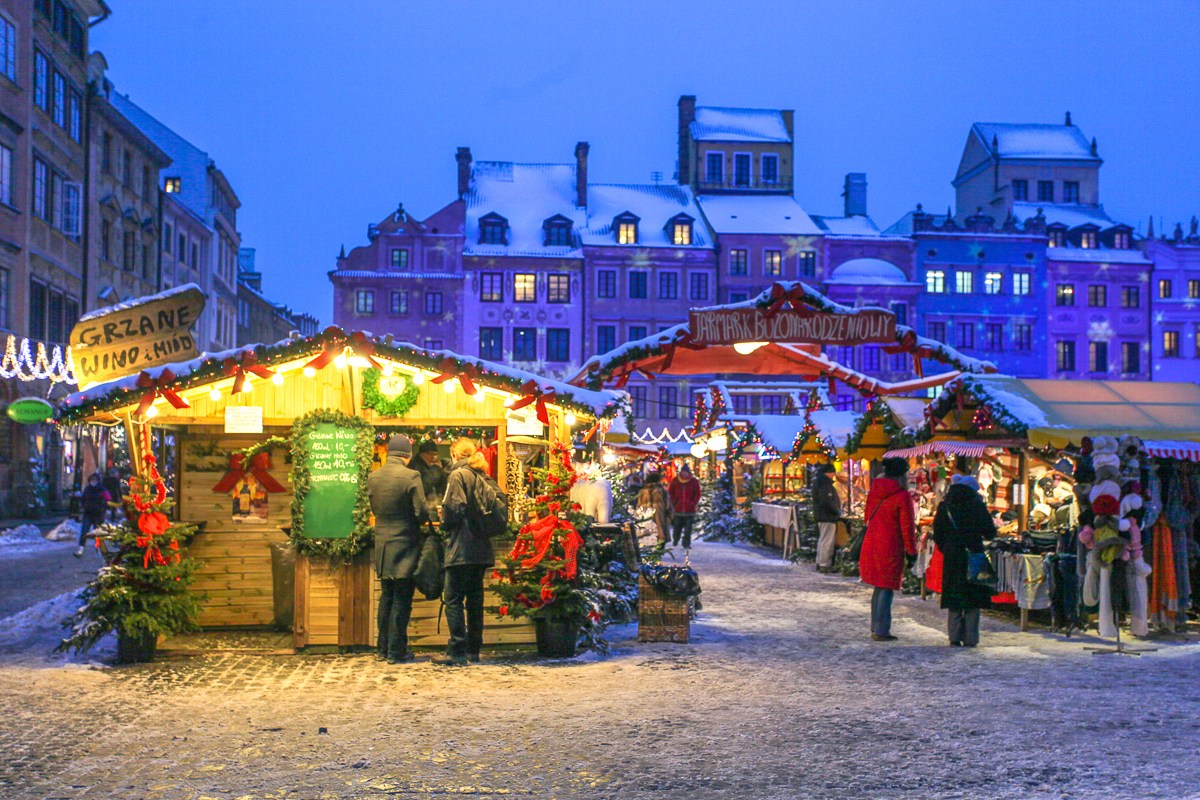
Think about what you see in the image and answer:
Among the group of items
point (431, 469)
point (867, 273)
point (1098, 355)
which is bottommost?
point (431, 469)

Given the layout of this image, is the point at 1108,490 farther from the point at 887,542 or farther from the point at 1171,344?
the point at 1171,344

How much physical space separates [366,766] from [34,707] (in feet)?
10.2

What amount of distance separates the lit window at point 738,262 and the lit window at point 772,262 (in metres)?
0.80

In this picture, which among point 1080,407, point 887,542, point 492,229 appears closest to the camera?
point 887,542

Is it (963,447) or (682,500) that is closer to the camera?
(963,447)

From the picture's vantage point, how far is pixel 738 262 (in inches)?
2329

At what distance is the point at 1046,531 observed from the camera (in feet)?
45.3

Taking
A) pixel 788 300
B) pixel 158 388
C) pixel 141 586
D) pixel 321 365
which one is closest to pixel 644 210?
pixel 788 300

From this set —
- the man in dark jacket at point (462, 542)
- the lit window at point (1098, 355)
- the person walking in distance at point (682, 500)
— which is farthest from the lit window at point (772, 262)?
the man in dark jacket at point (462, 542)

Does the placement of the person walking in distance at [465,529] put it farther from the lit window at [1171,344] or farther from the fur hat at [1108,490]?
the lit window at [1171,344]

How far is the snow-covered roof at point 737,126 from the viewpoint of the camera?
63406 mm

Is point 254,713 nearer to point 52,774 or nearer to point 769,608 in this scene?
point 52,774

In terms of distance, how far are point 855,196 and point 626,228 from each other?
12771 millimetres

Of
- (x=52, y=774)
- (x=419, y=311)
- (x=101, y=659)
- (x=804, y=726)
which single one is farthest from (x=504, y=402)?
(x=419, y=311)
